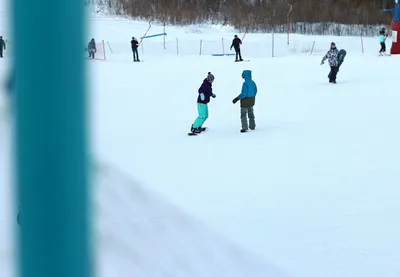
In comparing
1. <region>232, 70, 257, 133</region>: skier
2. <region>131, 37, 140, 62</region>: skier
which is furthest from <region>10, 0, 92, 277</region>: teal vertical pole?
<region>131, 37, 140, 62</region>: skier

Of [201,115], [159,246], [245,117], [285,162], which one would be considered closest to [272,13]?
[245,117]

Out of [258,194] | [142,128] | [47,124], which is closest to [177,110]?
[142,128]

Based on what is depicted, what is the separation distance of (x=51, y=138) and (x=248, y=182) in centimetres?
691

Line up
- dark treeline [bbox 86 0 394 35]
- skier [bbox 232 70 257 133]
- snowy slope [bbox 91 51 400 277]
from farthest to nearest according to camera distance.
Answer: dark treeline [bbox 86 0 394 35], skier [bbox 232 70 257 133], snowy slope [bbox 91 51 400 277]

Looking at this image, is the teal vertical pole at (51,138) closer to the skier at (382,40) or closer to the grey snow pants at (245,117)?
the grey snow pants at (245,117)

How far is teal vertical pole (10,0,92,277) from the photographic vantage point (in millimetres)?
652

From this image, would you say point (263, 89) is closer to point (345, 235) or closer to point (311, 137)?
point (311, 137)

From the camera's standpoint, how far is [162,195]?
21.8ft

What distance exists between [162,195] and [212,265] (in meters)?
2.26

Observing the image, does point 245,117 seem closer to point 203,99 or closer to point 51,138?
point 203,99

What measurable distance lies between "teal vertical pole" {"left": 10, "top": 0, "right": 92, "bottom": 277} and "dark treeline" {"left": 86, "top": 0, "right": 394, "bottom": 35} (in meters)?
37.6

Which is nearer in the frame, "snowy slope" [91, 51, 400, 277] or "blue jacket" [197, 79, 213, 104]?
"snowy slope" [91, 51, 400, 277]

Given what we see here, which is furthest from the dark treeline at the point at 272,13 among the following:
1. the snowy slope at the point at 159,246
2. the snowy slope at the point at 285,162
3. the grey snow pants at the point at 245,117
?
the snowy slope at the point at 159,246

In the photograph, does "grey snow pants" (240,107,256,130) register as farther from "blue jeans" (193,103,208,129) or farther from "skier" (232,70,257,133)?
"blue jeans" (193,103,208,129)
